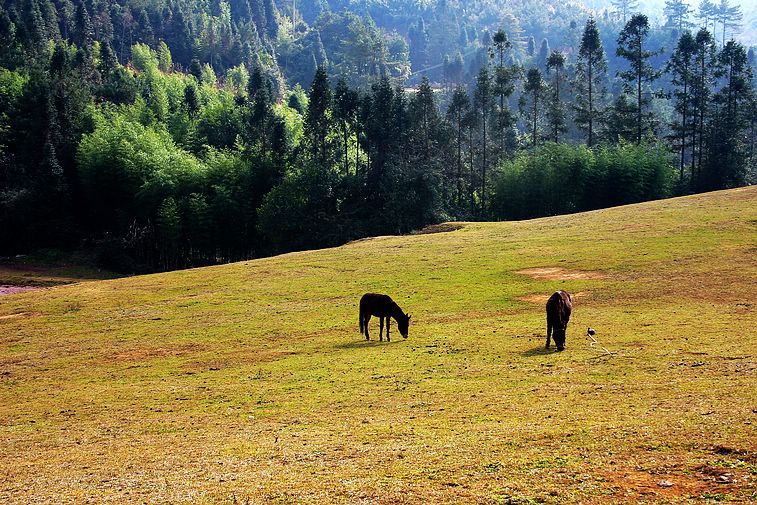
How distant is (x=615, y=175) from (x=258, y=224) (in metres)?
45.4

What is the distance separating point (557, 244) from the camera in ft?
183

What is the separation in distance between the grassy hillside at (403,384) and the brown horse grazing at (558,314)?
0.78m

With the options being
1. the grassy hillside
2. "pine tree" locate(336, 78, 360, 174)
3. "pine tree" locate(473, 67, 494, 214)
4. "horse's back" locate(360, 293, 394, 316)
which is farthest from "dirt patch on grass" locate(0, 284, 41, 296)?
"pine tree" locate(473, 67, 494, 214)

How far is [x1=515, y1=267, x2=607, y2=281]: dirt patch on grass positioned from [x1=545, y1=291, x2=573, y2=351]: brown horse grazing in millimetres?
16886

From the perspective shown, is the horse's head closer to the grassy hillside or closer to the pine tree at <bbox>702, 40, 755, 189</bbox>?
the grassy hillside

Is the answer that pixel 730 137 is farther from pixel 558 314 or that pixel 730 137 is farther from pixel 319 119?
pixel 558 314

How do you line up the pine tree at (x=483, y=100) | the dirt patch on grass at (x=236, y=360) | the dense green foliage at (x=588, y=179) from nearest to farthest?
the dirt patch on grass at (x=236, y=360) → the dense green foliage at (x=588, y=179) → the pine tree at (x=483, y=100)

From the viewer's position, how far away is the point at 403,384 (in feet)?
79.7

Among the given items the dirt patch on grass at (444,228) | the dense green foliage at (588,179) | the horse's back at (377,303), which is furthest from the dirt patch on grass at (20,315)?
the dense green foliage at (588,179)

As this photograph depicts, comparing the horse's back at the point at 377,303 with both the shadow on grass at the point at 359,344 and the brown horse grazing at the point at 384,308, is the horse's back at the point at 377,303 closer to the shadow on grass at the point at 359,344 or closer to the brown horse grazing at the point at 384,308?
the brown horse grazing at the point at 384,308

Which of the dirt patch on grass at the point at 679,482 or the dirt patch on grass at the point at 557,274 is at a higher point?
the dirt patch on grass at the point at 557,274

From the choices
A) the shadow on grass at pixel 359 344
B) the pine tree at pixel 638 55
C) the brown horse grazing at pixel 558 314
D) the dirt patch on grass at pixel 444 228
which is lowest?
the shadow on grass at pixel 359 344

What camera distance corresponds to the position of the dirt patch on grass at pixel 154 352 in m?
33.0

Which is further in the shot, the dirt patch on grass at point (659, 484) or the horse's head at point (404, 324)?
the horse's head at point (404, 324)
